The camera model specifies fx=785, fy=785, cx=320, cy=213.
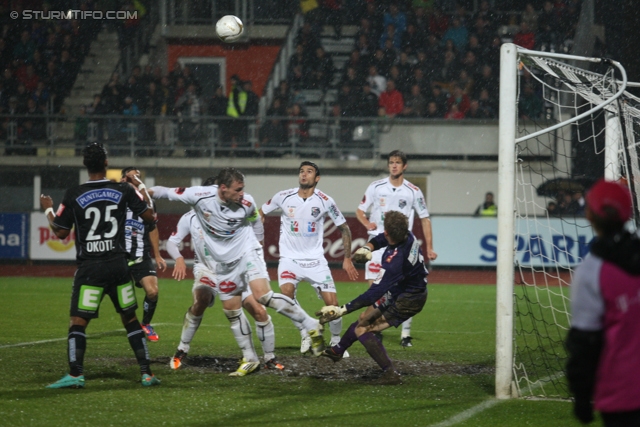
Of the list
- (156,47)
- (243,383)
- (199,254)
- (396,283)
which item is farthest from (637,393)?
(156,47)

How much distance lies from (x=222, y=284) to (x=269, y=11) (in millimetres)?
23028

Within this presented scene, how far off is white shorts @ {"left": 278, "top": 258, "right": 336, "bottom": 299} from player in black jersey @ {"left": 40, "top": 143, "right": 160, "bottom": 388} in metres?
2.91

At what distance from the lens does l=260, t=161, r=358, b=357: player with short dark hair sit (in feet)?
30.9

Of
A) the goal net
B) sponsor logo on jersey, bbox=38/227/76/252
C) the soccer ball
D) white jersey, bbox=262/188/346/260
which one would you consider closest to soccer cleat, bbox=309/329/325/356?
the goal net

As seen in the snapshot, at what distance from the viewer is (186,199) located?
25.2 feet

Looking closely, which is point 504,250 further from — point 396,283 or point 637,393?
point 637,393

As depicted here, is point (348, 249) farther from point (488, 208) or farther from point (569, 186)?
point (569, 186)

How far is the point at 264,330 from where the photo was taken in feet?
26.1

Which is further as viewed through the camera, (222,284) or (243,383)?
(222,284)

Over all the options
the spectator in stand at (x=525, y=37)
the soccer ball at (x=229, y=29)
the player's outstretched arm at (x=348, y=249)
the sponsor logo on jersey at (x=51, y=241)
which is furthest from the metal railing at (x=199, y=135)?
the player's outstretched arm at (x=348, y=249)

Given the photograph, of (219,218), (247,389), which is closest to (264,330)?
(247,389)

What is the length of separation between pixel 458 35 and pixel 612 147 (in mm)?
19270

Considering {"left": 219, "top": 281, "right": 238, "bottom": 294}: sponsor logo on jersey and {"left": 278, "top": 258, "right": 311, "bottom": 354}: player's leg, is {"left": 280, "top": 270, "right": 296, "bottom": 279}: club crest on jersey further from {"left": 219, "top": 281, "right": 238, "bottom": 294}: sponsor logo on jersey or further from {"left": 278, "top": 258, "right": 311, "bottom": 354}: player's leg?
{"left": 219, "top": 281, "right": 238, "bottom": 294}: sponsor logo on jersey

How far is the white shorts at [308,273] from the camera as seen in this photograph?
30.9 feet
